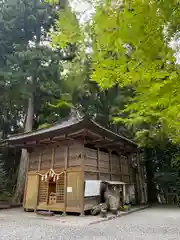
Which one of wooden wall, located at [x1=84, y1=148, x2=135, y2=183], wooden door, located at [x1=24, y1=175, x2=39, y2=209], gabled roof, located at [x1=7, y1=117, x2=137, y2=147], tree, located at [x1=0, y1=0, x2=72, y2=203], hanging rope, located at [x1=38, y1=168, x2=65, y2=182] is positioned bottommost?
wooden door, located at [x1=24, y1=175, x2=39, y2=209]

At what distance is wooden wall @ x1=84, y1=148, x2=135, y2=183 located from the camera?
9.21 m

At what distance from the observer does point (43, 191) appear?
9805 millimetres

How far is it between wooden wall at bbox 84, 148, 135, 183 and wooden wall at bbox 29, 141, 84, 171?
1.41 feet

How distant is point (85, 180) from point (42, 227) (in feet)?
9.03

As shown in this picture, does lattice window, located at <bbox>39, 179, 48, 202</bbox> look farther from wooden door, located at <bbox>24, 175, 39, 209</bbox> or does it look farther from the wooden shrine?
wooden door, located at <bbox>24, 175, 39, 209</bbox>

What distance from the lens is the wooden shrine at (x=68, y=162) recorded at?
338 inches

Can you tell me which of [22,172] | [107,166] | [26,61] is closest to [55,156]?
[107,166]

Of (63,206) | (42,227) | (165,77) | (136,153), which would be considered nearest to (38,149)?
(63,206)

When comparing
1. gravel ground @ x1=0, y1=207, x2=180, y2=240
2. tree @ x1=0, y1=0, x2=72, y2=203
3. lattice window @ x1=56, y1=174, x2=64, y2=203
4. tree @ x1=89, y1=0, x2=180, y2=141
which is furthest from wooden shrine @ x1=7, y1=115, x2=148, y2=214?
tree @ x1=89, y1=0, x2=180, y2=141

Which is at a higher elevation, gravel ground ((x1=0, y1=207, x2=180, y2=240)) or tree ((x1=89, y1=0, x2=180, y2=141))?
tree ((x1=89, y1=0, x2=180, y2=141))

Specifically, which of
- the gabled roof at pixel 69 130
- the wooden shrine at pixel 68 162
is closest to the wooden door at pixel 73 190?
the wooden shrine at pixel 68 162

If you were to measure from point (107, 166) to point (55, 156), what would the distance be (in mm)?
2682

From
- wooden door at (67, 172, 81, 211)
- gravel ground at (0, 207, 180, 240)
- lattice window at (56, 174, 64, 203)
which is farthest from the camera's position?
lattice window at (56, 174, 64, 203)

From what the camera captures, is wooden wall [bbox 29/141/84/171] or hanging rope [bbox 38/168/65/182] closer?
wooden wall [bbox 29/141/84/171]
